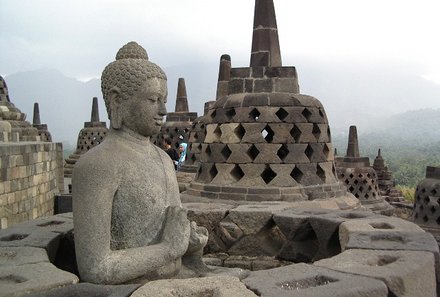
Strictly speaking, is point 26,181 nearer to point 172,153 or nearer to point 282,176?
point 172,153

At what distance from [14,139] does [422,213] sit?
26.8ft

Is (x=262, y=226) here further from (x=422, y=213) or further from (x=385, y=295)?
(x=422, y=213)

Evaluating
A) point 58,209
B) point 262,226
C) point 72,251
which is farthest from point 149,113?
point 58,209

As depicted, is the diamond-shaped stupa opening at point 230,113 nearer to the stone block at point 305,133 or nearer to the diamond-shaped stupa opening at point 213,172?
the diamond-shaped stupa opening at point 213,172

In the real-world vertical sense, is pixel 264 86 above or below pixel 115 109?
above

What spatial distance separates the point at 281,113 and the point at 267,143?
0.39 m

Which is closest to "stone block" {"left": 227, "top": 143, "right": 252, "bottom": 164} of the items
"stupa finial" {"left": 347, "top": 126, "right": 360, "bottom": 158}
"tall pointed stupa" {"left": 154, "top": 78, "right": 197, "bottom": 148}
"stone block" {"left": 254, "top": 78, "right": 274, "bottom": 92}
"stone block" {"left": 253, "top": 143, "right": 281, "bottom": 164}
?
"stone block" {"left": 253, "top": 143, "right": 281, "bottom": 164}

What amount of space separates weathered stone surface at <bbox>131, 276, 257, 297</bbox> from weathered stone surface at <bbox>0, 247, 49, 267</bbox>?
0.79 meters

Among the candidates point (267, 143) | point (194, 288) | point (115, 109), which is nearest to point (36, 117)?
point (267, 143)

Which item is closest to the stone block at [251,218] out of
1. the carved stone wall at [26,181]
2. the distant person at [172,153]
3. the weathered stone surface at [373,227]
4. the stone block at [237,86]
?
Answer: the weathered stone surface at [373,227]

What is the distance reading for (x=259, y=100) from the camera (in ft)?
17.0

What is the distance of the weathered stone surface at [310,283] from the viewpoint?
1965 mm

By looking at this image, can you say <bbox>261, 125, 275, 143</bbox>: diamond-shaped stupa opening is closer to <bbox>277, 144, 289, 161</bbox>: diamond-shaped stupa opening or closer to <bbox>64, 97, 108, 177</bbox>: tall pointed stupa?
<bbox>277, 144, 289, 161</bbox>: diamond-shaped stupa opening

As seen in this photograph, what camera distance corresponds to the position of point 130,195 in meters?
2.32
